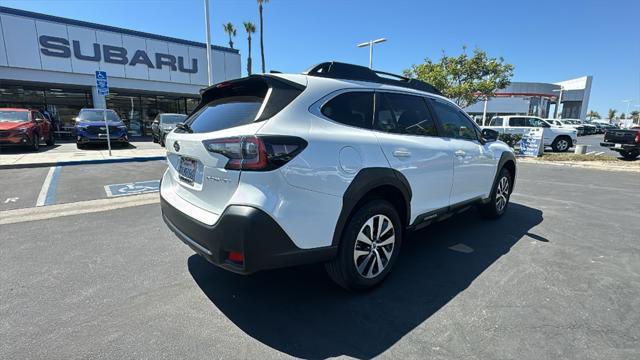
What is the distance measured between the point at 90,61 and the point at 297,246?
2177cm

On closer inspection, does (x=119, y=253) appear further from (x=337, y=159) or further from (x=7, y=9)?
(x=7, y=9)

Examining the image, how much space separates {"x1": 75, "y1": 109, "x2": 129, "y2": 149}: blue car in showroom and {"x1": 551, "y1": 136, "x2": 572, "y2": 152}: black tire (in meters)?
21.6

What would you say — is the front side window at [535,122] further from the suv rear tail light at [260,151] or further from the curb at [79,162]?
the suv rear tail light at [260,151]

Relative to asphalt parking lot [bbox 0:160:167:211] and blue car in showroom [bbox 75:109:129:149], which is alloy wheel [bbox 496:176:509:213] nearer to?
asphalt parking lot [bbox 0:160:167:211]

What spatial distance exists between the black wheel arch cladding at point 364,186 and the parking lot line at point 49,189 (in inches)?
226

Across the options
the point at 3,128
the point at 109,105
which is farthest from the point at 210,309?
the point at 109,105

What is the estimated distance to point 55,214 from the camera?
4.96m

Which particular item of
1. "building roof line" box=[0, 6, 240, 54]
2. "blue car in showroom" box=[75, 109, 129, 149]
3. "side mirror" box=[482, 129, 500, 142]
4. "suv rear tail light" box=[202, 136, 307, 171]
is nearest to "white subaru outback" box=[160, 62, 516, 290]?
"suv rear tail light" box=[202, 136, 307, 171]

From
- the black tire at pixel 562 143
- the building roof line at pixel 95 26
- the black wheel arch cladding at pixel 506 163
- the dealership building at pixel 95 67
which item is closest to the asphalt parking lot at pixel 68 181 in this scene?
the black wheel arch cladding at pixel 506 163

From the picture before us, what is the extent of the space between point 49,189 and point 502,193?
859 cm

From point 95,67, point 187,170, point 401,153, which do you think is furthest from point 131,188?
point 95,67

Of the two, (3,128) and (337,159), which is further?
(3,128)

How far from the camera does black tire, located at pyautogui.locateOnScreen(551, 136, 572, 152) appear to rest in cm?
1717

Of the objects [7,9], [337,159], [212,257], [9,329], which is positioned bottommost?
[9,329]
